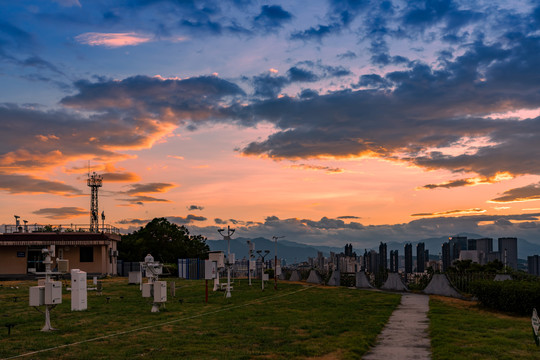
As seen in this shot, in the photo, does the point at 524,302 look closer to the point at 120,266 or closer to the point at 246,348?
the point at 246,348

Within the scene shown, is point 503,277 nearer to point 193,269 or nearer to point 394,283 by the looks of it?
point 394,283

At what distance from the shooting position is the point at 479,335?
54.0 ft

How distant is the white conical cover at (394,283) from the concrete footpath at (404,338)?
15.0 meters

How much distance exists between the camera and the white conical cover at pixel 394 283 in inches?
1534

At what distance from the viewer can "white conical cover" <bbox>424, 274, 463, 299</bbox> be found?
33.2 metres

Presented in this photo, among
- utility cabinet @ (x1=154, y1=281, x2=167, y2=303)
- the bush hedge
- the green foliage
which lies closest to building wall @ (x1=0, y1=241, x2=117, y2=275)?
the green foliage

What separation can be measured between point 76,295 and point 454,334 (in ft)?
43.2

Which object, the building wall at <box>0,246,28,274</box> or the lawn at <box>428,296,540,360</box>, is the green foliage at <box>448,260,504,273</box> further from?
the building wall at <box>0,246,28,274</box>

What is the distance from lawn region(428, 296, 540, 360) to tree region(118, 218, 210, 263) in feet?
177

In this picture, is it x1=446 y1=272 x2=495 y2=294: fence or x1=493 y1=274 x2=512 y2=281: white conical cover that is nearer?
x1=493 y1=274 x2=512 y2=281: white conical cover

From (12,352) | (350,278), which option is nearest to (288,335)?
(12,352)

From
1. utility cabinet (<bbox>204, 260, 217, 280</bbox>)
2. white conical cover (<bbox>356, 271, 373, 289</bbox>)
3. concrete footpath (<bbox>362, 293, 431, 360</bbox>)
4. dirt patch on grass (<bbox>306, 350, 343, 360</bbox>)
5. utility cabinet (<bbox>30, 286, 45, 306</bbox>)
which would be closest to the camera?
dirt patch on grass (<bbox>306, 350, 343, 360</bbox>)

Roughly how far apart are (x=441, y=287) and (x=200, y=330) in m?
21.4

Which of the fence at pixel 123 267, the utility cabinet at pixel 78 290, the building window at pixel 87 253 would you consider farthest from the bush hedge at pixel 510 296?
the fence at pixel 123 267
